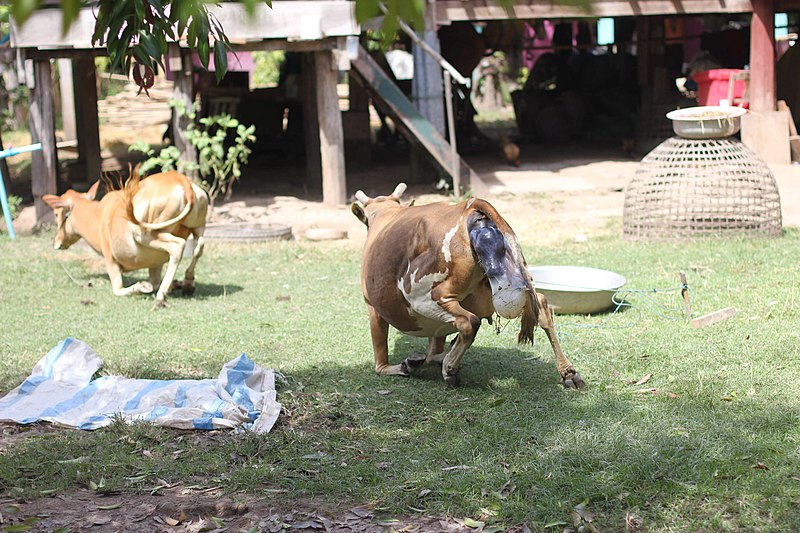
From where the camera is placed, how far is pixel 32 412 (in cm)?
529

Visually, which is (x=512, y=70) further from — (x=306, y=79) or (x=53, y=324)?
(x=53, y=324)

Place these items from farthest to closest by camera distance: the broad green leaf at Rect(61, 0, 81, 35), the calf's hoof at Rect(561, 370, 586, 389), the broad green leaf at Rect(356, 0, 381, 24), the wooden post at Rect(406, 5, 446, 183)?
the wooden post at Rect(406, 5, 446, 183), the calf's hoof at Rect(561, 370, 586, 389), the broad green leaf at Rect(356, 0, 381, 24), the broad green leaf at Rect(61, 0, 81, 35)

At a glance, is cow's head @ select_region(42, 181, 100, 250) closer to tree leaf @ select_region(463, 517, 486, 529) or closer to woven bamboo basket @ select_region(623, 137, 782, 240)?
woven bamboo basket @ select_region(623, 137, 782, 240)

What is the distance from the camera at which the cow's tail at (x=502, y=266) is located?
4715 millimetres

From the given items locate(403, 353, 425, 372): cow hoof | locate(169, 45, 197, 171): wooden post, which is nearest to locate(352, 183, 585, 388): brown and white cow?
locate(403, 353, 425, 372): cow hoof

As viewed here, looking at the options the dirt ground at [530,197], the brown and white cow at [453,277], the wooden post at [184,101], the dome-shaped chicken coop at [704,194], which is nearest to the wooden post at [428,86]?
the dirt ground at [530,197]

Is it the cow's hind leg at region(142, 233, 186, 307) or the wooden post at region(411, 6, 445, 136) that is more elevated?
the wooden post at region(411, 6, 445, 136)

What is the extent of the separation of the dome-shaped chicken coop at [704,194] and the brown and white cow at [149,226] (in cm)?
466

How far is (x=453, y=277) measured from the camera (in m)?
5.00

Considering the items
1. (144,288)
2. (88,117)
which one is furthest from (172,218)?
(88,117)

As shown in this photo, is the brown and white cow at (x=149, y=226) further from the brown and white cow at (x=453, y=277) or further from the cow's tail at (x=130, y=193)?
the brown and white cow at (x=453, y=277)

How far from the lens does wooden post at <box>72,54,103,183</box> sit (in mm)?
15953

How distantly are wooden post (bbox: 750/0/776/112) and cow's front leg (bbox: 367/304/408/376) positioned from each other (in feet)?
36.9

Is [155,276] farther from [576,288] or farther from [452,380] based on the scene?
[452,380]
